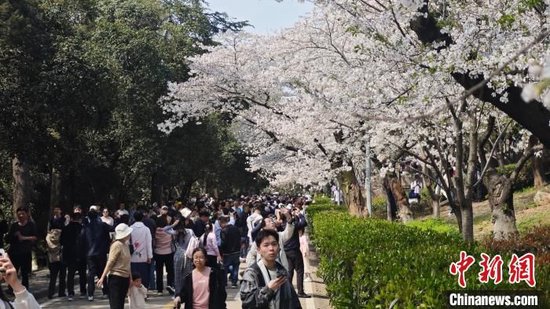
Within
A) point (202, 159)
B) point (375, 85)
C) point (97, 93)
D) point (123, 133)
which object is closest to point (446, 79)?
point (375, 85)

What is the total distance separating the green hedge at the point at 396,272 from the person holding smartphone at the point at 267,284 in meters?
0.91

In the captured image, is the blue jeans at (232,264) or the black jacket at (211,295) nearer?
the black jacket at (211,295)

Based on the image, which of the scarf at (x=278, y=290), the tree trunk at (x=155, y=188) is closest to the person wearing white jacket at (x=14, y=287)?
the scarf at (x=278, y=290)

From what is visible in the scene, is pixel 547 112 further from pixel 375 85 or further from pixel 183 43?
pixel 183 43

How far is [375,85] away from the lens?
14.2m

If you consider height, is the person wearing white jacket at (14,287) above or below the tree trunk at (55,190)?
below

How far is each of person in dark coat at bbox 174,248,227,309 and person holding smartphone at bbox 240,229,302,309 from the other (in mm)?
1370

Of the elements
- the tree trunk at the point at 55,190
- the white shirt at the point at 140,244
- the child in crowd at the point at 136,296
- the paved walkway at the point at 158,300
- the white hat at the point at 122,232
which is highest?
the tree trunk at the point at 55,190

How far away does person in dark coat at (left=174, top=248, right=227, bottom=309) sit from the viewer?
25.1ft

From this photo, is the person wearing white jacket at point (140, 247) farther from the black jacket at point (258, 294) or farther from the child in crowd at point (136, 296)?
the black jacket at point (258, 294)

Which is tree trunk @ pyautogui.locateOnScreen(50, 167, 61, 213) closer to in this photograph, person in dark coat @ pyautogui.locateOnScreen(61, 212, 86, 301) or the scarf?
person in dark coat @ pyautogui.locateOnScreen(61, 212, 86, 301)

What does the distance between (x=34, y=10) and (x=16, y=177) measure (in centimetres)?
472

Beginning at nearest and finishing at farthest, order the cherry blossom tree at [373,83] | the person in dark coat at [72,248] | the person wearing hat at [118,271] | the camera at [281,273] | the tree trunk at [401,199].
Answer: the camera at [281,273], the cherry blossom tree at [373,83], the person wearing hat at [118,271], the person in dark coat at [72,248], the tree trunk at [401,199]

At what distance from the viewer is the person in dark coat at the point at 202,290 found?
766cm
